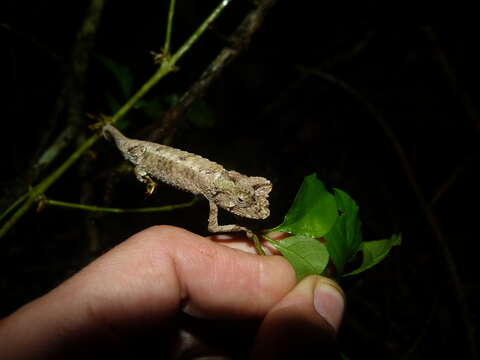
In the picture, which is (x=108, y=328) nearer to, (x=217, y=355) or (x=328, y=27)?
(x=217, y=355)

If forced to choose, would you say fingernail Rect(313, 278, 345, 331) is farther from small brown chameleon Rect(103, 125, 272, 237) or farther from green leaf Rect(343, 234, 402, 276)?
small brown chameleon Rect(103, 125, 272, 237)

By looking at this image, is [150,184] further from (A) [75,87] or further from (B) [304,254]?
(A) [75,87]

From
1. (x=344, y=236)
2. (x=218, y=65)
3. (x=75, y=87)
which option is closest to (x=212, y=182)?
(x=344, y=236)

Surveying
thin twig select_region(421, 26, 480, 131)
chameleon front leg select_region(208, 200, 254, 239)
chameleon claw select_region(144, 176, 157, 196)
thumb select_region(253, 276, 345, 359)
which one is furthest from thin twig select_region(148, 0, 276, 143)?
thin twig select_region(421, 26, 480, 131)

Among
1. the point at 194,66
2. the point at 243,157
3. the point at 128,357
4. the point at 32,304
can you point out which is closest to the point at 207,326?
A: the point at 128,357

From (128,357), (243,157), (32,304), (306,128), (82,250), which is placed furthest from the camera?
(306,128)
